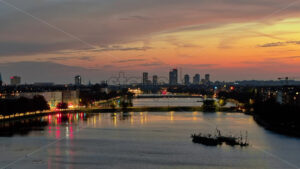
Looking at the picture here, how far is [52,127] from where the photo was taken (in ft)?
68.4

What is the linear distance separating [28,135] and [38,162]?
5.84 meters

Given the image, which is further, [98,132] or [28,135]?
[98,132]

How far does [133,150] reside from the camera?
1437 centimetres

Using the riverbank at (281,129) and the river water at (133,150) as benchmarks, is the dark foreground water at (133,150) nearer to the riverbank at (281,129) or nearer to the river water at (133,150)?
the river water at (133,150)

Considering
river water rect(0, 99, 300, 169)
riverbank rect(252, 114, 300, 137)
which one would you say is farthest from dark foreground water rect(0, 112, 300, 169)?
riverbank rect(252, 114, 300, 137)

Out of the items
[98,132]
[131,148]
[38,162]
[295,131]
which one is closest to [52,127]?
[98,132]

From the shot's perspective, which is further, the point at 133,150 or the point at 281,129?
the point at 281,129

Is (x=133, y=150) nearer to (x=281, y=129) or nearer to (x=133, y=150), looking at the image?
(x=133, y=150)

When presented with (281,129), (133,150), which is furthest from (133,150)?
(281,129)

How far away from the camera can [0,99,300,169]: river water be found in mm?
12047

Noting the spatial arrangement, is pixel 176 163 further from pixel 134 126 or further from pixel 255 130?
pixel 134 126

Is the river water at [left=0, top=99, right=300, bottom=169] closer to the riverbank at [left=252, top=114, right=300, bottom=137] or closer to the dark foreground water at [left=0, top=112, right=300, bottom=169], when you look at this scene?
the dark foreground water at [left=0, top=112, right=300, bottom=169]

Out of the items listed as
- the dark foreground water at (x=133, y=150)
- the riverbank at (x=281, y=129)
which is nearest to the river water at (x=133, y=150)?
the dark foreground water at (x=133, y=150)

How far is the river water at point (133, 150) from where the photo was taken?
A: 12.0 m
